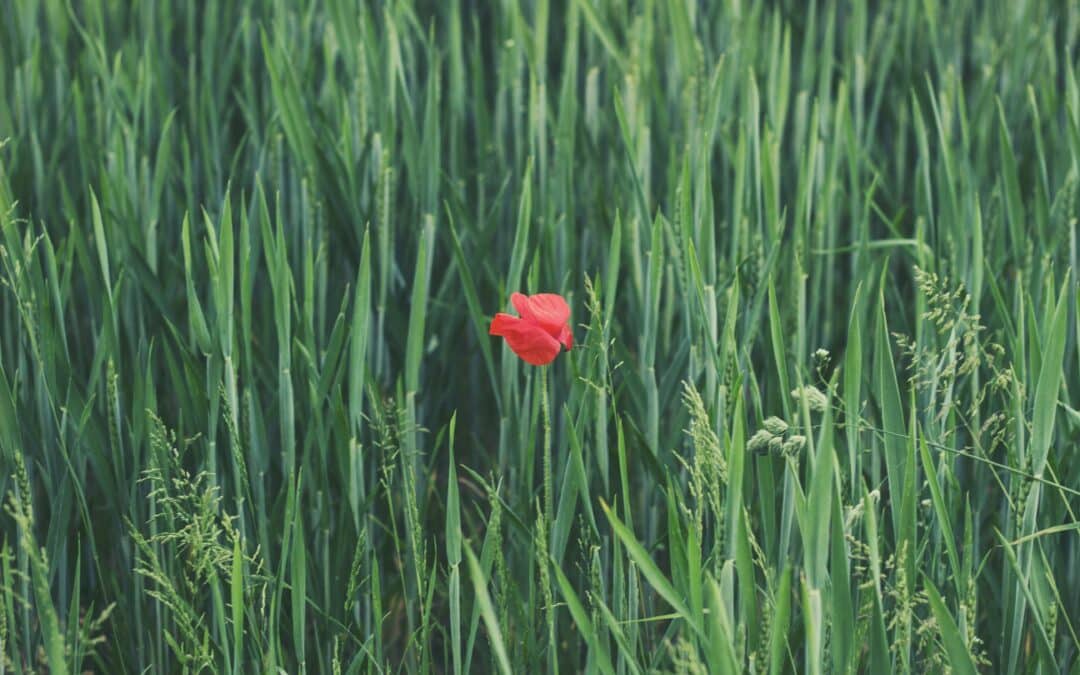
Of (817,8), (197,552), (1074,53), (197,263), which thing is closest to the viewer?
(197,552)

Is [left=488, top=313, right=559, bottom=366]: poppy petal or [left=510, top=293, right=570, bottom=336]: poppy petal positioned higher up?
[left=510, top=293, right=570, bottom=336]: poppy petal

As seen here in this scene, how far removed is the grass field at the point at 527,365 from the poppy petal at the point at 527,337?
0.19 ft

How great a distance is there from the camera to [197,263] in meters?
1.53

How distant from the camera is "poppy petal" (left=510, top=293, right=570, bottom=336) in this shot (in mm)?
1095

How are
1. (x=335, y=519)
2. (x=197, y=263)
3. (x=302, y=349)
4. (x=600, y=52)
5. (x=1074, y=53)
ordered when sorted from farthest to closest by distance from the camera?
(x=1074, y=53), (x=600, y=52), (x=197, y=263), (x=335, y=519), (x=302, y=349)

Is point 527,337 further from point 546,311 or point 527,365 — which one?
point 527,365

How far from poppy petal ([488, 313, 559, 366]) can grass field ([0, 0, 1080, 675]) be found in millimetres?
58

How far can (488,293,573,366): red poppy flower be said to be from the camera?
1.09 m

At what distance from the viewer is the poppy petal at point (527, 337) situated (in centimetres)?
108

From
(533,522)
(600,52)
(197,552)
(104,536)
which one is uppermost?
(600,52)

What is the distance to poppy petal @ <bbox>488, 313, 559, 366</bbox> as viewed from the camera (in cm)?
108

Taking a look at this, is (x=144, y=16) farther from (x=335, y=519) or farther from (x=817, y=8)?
(x=817, y=8)

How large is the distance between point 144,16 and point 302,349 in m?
1.08

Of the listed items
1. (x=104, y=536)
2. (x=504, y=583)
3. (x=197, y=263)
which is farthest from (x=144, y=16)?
(x=504, y=583)
